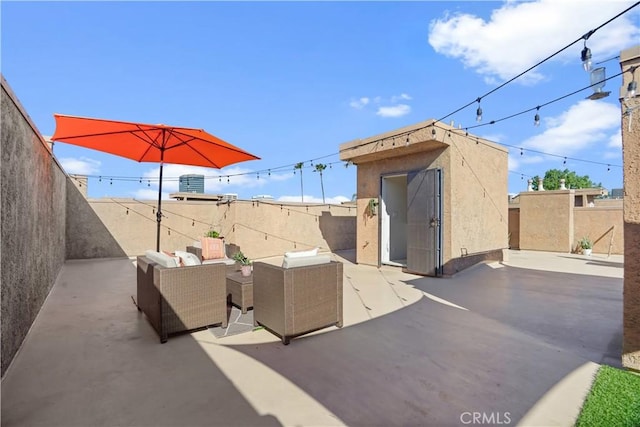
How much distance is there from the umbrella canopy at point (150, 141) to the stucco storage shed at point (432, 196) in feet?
13.5

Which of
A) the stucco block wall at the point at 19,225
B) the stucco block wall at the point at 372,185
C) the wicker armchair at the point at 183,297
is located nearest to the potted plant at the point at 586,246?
the stucco block wall at the point at 372,185

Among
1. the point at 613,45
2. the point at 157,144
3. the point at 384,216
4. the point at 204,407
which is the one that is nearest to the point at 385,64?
the point at 384,216

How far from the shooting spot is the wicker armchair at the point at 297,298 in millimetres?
3340

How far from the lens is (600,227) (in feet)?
39.3

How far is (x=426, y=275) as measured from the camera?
25.0ft

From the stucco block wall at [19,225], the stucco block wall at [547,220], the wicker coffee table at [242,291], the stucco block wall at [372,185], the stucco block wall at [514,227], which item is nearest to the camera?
the stucco block wall at [19,225]

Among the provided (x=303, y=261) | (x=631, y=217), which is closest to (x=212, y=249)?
(x=303, y=261)

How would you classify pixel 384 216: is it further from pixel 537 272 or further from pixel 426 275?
pixel 537 272

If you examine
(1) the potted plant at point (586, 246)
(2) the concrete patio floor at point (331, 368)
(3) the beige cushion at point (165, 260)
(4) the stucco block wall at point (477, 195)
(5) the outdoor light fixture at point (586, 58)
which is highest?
(5) the outdoor light fixture at point (586, 58)

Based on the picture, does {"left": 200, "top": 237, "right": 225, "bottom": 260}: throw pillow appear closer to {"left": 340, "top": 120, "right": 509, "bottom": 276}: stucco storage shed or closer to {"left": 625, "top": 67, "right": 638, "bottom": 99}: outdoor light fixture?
{"left": 340, "top": 120, "right": 509, "bottom": 276}: stucco storage shed

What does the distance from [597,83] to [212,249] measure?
679 centimetres

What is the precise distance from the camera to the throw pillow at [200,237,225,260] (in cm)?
663

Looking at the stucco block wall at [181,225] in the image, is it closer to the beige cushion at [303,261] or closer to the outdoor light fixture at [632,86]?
the beige cushion at [303,261]

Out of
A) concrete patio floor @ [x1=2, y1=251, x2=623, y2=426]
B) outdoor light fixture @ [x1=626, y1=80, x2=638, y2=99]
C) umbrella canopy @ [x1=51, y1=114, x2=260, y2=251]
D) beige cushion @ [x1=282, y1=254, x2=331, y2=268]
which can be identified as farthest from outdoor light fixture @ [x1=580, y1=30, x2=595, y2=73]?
umbrella canopy @ [x1=51, y1=114, x2=260, y2=251]
